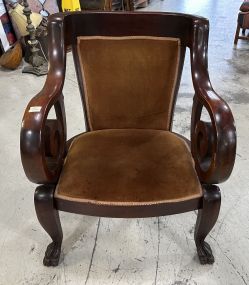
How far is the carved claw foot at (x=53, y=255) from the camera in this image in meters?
1.16

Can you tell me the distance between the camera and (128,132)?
119 cm

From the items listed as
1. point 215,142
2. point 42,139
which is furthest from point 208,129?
point 42,139

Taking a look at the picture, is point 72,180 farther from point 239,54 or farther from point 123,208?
point 239,54

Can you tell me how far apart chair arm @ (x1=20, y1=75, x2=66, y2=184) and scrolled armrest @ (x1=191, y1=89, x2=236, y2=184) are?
0.47 meters

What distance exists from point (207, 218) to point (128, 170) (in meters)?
0.31

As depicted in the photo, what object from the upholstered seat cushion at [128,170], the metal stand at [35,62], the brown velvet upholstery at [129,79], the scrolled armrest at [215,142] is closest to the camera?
the scrolled armrest at [215,142]

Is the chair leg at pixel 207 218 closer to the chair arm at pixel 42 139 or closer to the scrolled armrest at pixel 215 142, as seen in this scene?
the scrolled armrest at pixel 215 142

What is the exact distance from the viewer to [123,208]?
2.97ft

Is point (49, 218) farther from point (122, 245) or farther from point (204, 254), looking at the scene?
point (204, 254)

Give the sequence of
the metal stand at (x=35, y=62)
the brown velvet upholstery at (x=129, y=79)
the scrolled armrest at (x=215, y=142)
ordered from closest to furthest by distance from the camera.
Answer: the scrolled armrest at (x=215, y=142), the brown velvet upholstery at (x=129, y=79), the metal stand at (x=35, y=62)

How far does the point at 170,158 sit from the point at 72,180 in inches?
13.6

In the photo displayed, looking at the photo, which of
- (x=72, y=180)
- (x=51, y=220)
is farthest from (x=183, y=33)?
(x=51, y=220)

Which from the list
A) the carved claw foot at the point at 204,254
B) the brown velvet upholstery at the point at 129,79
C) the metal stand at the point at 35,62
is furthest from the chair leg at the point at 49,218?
the metal stand at the point at 35,62

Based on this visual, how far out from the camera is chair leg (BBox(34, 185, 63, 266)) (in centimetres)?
94
